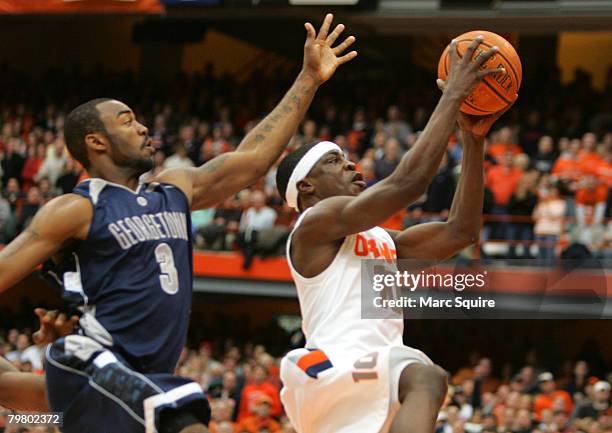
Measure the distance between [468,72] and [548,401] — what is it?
8.04m

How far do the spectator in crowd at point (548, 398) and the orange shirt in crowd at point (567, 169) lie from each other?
318 centimetres

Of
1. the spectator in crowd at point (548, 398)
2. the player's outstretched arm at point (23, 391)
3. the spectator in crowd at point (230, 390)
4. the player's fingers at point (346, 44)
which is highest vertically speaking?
the player's fingers at point (346, 44)

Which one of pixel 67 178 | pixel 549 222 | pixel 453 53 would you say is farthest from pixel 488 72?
pixel 67 178

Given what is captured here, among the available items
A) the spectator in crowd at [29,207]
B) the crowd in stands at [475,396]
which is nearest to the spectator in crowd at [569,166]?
the crowd in stands at [475,396]

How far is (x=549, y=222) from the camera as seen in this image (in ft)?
48.2

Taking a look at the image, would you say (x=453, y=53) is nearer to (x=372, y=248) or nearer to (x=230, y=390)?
(x=372, y=248)

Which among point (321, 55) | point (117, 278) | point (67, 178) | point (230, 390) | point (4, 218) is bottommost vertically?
point (230, 390)

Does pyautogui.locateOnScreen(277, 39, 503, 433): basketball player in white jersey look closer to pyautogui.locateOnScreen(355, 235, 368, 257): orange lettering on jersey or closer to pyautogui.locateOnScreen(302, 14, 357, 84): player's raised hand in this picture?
pyautogui.locateOnScreen(355, 235, 368, 257): orange lettering on jersey

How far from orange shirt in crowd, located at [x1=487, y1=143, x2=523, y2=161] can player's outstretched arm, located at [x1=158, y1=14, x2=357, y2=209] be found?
982cm

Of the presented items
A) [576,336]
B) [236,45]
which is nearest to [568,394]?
[576,336]

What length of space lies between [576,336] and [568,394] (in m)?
4.23

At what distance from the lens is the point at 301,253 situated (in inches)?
223

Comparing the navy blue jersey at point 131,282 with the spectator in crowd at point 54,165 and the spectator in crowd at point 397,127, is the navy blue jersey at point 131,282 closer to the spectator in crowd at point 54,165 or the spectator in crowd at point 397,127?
the spectator in crowd at point 397,127

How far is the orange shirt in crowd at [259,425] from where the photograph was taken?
12.5 m
